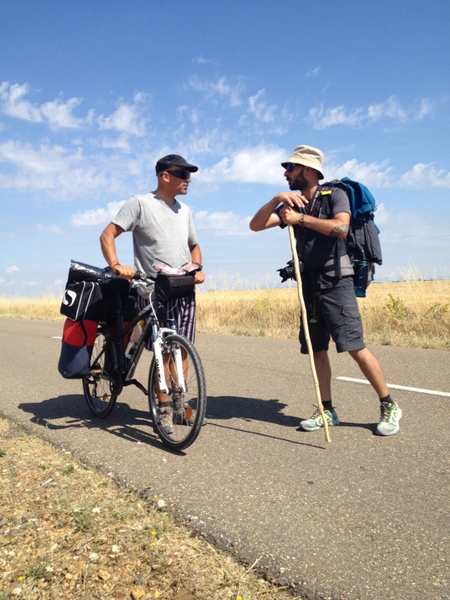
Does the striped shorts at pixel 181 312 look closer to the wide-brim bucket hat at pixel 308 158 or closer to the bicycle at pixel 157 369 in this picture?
the bicycle at pixel 157 369

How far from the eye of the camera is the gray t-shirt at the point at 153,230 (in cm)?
452

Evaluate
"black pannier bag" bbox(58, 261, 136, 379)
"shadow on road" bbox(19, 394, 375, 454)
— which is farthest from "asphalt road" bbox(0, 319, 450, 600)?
"black pannier bag" bbox(58, 261, 136, 379)

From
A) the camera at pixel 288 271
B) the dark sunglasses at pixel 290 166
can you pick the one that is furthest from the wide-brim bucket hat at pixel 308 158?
the camera at pixel 288 271

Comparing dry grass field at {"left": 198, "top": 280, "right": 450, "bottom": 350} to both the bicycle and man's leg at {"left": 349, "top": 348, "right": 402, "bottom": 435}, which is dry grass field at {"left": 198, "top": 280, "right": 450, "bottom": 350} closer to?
man's leg at {"left": 349, "top": 348, "right": 402, "bottom": 435}

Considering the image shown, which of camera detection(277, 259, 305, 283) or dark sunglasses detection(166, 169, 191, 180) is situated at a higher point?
dark sunglasses detection(166, 169, 191, 180)

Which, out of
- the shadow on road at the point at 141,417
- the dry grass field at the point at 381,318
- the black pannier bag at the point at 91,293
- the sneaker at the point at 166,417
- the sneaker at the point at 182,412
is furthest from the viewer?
the dry grass field at the point at 381,318

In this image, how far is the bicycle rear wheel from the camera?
4.91 m

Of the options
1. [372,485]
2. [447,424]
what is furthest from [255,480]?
[447,424]

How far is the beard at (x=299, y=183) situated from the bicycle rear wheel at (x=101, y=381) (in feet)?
7.17

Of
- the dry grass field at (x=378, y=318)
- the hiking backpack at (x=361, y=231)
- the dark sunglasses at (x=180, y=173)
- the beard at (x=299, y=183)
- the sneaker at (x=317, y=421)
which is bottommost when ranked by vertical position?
the sneaker at (x=317, y=421)

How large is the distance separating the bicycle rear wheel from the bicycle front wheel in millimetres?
638

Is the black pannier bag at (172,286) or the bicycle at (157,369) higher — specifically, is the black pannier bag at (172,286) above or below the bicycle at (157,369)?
above

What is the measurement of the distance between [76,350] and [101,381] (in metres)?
0.47

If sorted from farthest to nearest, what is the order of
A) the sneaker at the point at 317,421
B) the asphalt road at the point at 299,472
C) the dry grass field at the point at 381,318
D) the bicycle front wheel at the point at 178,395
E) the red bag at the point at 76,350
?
the dry grass field at the point at 381,318, the red bag at the point at 76,350, the sneaker at the point at 317,421, the bicycle front wheel at the point at 178,395, the asphalt road at the point at 299,472
